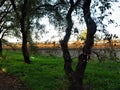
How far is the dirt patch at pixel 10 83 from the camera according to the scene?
20.6 meters

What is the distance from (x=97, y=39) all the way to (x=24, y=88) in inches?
188

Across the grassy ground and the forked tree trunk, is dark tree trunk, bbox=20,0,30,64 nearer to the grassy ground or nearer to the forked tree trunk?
the grassy ground

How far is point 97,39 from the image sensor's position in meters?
18.7

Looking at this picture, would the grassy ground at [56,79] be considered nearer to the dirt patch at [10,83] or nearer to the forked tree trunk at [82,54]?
the dirt patch at [10,83]

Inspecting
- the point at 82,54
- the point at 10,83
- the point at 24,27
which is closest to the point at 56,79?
the point at 10,83

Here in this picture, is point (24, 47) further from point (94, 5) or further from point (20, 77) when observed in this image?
point (94, 5)

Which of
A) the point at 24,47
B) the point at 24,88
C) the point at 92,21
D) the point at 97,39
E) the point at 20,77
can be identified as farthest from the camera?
the point at 24,47

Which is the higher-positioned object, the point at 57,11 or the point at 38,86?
the point at 57,11

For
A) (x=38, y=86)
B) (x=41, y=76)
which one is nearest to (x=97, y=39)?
(x=38, y=86)

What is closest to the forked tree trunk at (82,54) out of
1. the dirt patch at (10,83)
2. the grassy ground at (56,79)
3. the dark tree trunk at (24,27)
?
the grassy ground at (56,79)

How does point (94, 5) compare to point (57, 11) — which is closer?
point (94, 5)

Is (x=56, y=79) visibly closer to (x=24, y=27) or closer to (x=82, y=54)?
(x=82, y=54)

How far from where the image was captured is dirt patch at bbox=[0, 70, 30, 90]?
20555 mm

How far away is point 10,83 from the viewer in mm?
22125
